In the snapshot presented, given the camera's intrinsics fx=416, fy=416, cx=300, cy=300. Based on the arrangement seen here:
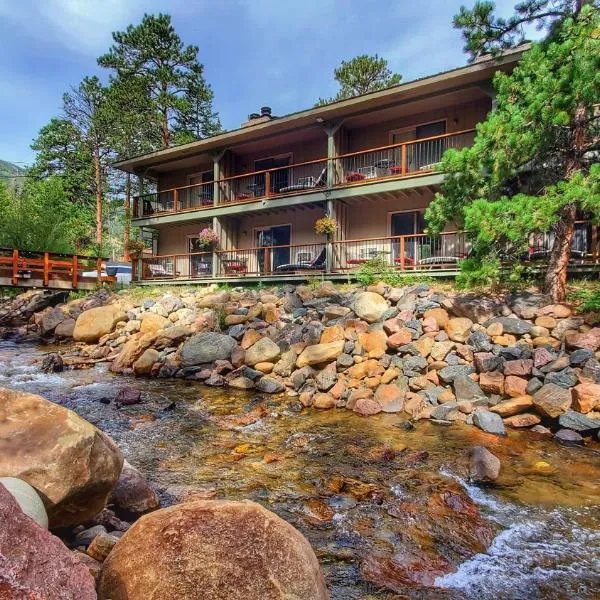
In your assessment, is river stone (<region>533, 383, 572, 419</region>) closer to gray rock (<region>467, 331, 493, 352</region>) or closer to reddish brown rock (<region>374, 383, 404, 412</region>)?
gray rock (<region>467, 331, 493, 352</region>)

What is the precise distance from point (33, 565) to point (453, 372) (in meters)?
7.36

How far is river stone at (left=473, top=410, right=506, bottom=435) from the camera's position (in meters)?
6.26

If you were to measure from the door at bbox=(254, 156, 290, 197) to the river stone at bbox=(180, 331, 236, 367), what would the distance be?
859 cm

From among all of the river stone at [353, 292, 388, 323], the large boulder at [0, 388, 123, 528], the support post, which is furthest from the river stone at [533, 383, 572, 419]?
the support post

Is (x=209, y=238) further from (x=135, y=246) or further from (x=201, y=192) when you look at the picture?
(x=201, y=192)

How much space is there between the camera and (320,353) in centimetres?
892

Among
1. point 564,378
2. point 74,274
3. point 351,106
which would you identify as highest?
point 351,106

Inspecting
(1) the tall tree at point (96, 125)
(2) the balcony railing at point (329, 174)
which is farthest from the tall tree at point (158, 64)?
A: (2) the balcony railing at point (329, 174)

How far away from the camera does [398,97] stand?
526 inches

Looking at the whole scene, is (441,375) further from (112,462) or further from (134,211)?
(134,211)

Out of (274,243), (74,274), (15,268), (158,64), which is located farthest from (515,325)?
(158,64)

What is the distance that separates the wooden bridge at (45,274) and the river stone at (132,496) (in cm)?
1724

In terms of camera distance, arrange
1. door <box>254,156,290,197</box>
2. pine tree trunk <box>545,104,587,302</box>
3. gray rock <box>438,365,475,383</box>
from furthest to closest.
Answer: door <box>254,156,290,197</box>, pine tree trunk <box>545,104,587,302</box>, gray rock <box>438,365,475,383</box>

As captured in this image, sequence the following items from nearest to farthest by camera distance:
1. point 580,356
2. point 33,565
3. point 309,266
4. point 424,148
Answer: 1. point 33,565
2. point 580,356
3. point 424,148
4. point 309,266
